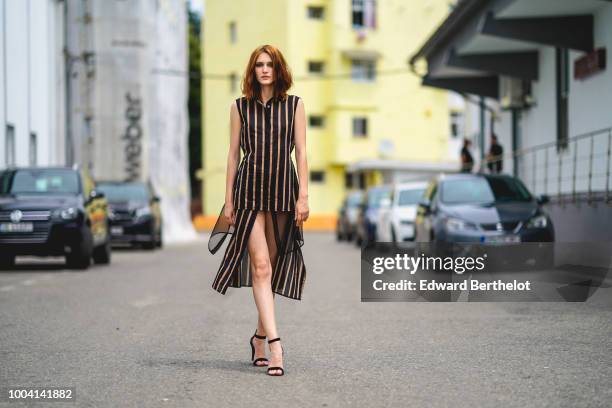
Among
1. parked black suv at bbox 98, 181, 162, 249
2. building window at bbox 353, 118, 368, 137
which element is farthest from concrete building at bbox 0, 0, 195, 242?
building window at bbox 353, 118, 368, 137

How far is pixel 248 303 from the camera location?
12180mm

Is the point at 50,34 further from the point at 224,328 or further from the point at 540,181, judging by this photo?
the point at 224,328

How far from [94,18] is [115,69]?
2.01m

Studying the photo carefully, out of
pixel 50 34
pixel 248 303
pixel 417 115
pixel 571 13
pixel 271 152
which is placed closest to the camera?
pixel 271 152

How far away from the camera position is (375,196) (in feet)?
99.0

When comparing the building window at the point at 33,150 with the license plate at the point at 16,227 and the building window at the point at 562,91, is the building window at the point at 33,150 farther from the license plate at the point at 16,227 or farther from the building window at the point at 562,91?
the building window at the point at 562,91

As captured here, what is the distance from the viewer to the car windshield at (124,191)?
28672mm

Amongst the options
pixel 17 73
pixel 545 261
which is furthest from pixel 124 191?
pixel 545 261

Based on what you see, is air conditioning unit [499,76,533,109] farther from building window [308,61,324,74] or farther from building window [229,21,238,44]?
building window [229,21,238,44]

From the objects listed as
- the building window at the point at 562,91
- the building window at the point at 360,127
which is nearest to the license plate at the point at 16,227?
the building window at the point at 562,91

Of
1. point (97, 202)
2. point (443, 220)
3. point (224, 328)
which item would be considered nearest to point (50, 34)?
point (97, 202)

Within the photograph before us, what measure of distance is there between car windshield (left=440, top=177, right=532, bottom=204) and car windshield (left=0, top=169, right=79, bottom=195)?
6.28 meters

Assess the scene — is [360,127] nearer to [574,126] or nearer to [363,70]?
[363,70]

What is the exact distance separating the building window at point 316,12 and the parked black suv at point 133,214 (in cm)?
3146
